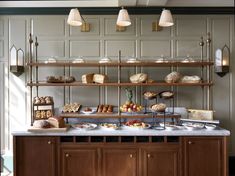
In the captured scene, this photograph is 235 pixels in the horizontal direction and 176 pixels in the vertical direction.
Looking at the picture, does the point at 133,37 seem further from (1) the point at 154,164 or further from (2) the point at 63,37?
(1) the point at 154,164

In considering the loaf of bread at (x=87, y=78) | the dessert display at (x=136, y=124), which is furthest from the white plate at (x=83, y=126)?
the loaf of bread at (x=87, y=78)

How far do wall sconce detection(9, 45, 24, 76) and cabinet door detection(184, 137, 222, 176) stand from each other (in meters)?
3.06

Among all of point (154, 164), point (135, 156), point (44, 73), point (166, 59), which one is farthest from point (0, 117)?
point (166, 59)

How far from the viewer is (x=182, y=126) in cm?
353

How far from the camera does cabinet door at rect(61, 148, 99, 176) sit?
127 inches

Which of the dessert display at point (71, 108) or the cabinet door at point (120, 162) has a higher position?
the dessert display at point (71, 108)

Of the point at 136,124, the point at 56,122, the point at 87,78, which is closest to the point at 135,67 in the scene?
the point at 87,78

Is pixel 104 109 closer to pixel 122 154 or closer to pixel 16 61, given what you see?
pixel 122 154

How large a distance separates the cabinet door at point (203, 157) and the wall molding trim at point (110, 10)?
2.25 m

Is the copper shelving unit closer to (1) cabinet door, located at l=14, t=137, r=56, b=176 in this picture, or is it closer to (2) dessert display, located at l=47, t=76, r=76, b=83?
(2) dessert display, located at l=47, t=76, r=76, b=83

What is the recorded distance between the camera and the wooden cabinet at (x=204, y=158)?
3207mm

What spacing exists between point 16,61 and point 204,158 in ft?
11.3

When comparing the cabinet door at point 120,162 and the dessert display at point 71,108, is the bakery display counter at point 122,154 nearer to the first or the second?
the cabinet door at point 120,162

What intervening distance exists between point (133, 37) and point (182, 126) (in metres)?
1.76
